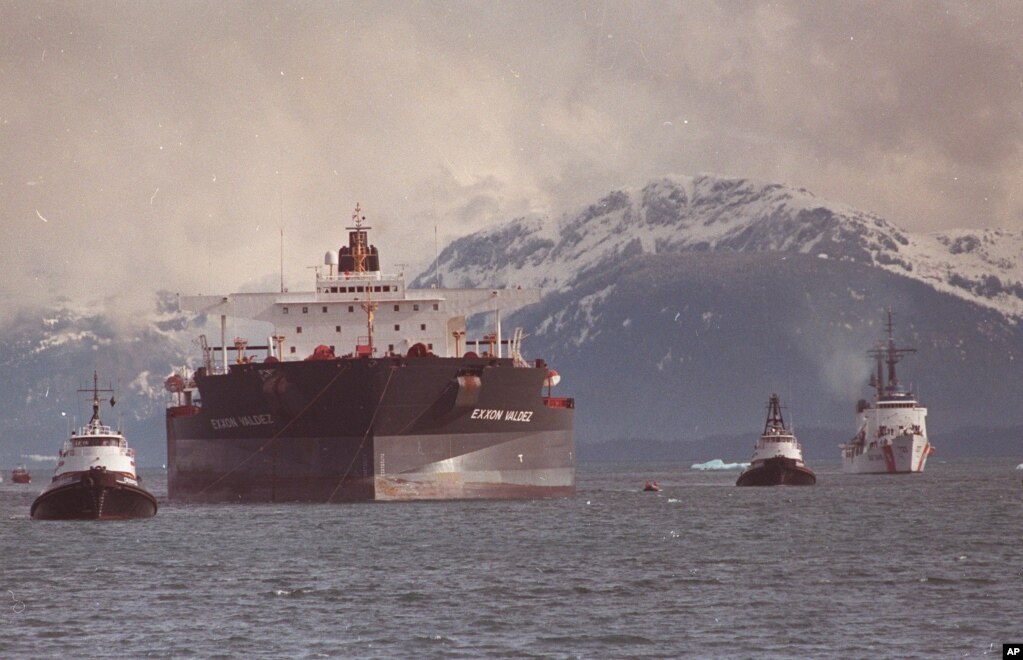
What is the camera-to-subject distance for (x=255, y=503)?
268ft

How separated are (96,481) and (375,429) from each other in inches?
495

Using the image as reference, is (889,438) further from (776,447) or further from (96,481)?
(96,481)

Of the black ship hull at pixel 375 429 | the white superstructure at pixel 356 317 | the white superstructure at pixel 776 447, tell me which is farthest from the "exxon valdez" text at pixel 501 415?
the white superstructure at pixel 776 447

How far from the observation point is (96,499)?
7094 centimetres

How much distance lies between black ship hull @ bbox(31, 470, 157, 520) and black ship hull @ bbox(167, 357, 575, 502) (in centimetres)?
845

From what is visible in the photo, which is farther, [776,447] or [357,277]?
[776,447]

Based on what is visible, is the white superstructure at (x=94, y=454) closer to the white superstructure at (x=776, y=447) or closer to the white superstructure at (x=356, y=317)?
the white superstructure at (x=356, y=317)

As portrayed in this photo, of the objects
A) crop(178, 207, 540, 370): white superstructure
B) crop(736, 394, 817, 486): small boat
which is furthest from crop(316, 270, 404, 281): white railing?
crop(736, 394, 817, 486): small boat

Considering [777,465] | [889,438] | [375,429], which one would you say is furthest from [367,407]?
[889,438]

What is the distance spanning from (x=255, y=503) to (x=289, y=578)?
3404 centimetres

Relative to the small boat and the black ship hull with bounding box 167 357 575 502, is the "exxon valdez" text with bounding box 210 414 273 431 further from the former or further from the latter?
the small boat

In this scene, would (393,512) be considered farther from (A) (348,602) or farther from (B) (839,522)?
(A) (348,602)

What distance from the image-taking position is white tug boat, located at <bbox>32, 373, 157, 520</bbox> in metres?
70.6

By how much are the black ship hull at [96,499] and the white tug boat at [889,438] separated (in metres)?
106
